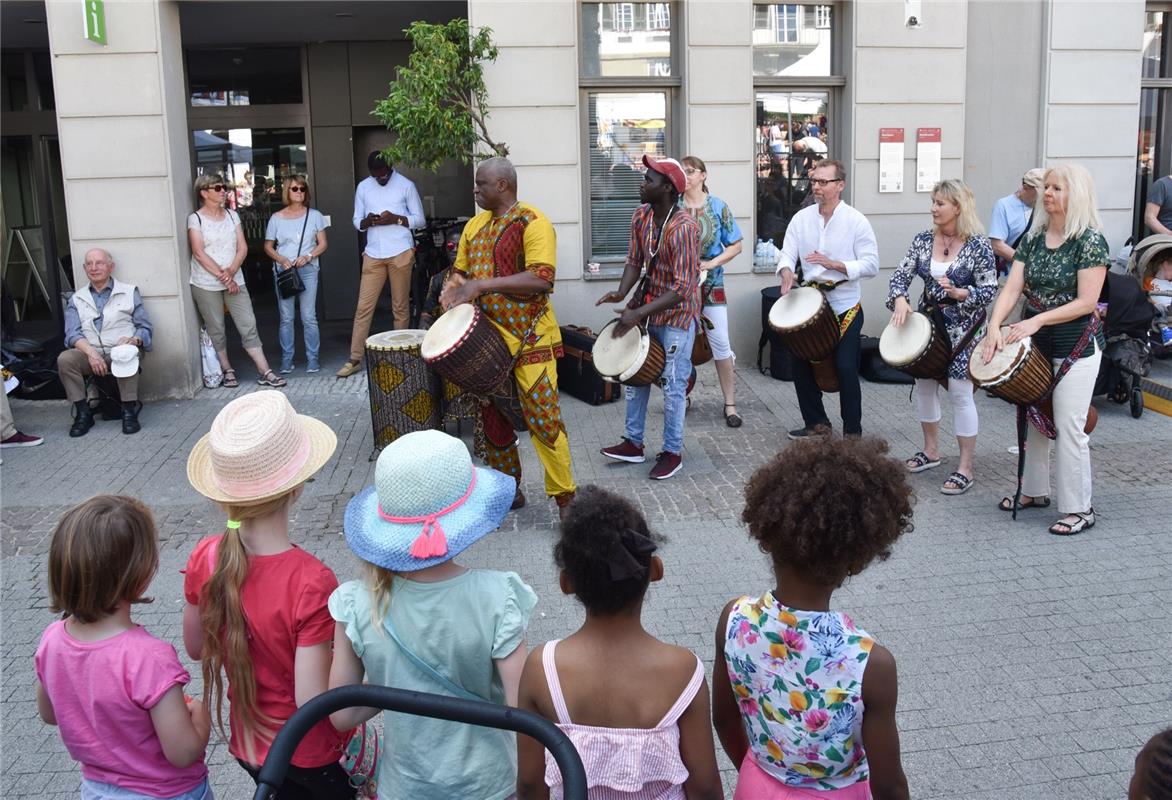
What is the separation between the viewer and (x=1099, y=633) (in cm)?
512

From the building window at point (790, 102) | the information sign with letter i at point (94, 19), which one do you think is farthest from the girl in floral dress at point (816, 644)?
the information sign with letter i at point (94, 19)

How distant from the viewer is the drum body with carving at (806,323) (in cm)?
755

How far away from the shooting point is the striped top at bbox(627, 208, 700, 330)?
7.05 meters

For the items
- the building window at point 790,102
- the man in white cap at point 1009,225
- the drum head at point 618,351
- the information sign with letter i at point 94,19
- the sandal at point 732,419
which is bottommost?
the sandal at point 732,419

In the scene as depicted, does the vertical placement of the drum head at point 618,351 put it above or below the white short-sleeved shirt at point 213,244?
below

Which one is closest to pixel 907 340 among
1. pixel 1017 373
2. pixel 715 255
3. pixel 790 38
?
Result: pixel 1017 373

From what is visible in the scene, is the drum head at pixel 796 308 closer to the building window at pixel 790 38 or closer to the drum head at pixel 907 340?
the drum head at pixel 907 340

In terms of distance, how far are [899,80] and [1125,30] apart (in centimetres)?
219

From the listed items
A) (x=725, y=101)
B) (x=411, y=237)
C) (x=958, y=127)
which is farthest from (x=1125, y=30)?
(x=411, y=237)

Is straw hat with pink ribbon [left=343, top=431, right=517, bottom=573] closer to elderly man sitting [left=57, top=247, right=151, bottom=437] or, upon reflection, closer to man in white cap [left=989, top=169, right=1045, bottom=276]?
elderly man sitting [left=57, top=247, right=151, bottom=437]

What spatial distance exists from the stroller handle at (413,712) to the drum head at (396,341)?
5816 mm

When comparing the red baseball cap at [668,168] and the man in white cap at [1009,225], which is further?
the man in white cap at [1009,225]

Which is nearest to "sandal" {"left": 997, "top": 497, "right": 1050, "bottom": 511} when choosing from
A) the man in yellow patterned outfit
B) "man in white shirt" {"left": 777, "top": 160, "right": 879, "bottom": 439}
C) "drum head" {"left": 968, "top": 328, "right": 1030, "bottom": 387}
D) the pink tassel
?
"drum head" {"left": 968, "top": 328, "right": 1030, "bottom": 387}

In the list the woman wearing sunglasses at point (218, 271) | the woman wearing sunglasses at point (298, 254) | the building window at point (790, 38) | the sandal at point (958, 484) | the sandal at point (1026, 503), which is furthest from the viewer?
the woman wearing sunglasses at point (298, 254)
